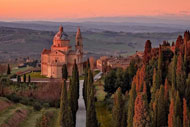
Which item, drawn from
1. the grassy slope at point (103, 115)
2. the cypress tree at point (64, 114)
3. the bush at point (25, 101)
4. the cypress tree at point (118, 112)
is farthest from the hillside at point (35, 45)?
Answer: the cypress tree at point (64, 114)

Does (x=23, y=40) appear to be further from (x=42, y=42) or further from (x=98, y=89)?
(x=98, y=89)

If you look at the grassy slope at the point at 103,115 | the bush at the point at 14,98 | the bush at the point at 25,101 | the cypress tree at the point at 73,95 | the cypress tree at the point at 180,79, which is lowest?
the grassy slope at the point at 103,115

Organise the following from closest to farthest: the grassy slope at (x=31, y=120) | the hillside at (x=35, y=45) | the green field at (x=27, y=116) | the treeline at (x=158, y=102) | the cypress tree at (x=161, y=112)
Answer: the treeline at (x=158, y=102) → the cypress tree at (x=161, y=112) → the green field at (x=27, y=116) → the grassy slope at (x=31, y=120) → the hillside at (x=35, y=45)

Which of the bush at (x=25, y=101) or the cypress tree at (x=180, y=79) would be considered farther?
the bush at (x=25, y=101)

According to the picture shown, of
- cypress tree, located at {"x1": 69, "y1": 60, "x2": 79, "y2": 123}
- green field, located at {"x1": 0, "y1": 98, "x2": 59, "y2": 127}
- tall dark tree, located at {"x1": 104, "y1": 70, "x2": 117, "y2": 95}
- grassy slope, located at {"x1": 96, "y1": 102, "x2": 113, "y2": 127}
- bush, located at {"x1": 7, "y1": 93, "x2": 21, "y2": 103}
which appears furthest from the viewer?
tall dark tree, located at {"x1": 104, "y1": 70, "x2": 117, "y2": 95}

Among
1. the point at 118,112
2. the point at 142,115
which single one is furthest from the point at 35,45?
the point at 142,115

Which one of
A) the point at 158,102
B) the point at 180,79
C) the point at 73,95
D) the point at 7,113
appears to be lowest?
the point at 7,113

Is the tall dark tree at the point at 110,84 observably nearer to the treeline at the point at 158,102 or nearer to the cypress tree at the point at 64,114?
the treeline at the point at 158,102

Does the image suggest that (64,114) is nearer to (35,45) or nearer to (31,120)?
(31,120)

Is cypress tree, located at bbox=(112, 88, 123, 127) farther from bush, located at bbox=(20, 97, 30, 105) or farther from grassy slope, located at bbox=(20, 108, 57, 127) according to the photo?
bush, located at bbox=(20, 97, 30, 105)

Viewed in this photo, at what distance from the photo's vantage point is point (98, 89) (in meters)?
47.9

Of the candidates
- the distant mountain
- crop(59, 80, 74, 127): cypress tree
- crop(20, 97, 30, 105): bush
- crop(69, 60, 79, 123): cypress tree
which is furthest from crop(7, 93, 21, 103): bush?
the distant mountain

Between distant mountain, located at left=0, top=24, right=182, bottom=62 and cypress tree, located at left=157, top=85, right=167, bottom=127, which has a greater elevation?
cypress tree, located at left=157, top=85, right=167, bottom=127

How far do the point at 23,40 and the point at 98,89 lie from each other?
122m
